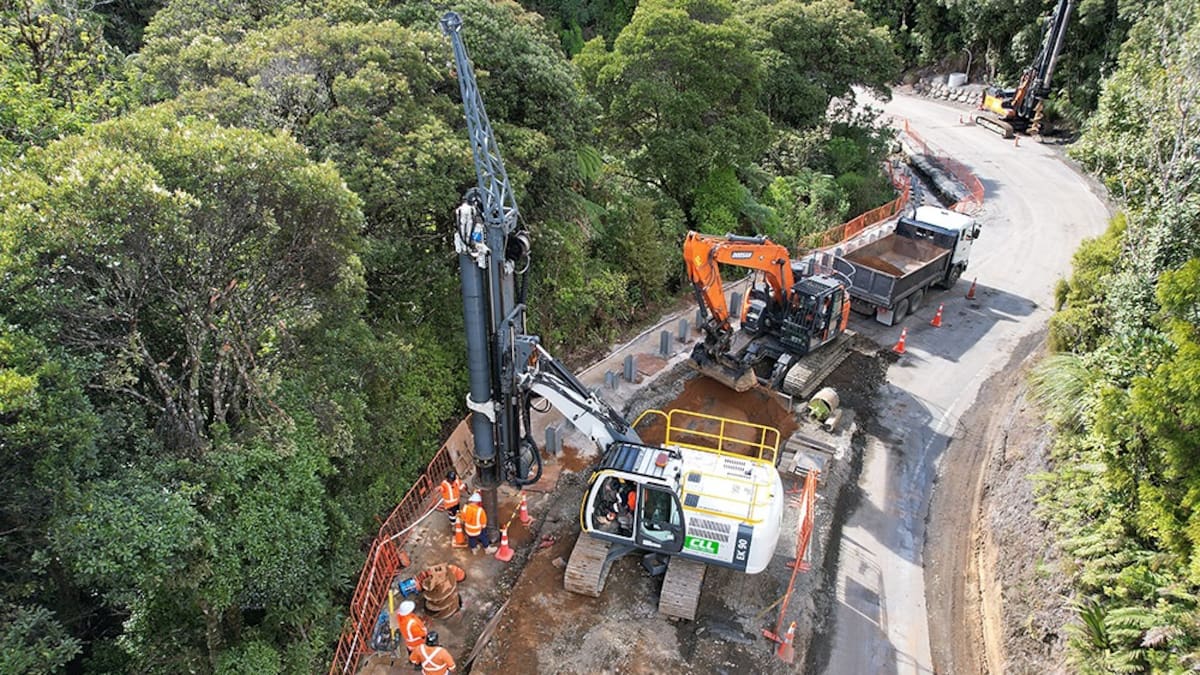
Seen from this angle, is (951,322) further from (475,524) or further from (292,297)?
(292,297)

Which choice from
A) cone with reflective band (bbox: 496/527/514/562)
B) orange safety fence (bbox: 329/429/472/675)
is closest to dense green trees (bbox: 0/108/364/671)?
orange safety fence (bbox: 329/429/472/675)

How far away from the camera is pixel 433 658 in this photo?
33.0 ft

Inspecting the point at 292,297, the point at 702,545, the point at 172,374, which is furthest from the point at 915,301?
the point at 172,374

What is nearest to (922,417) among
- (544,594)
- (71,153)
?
(544,594)

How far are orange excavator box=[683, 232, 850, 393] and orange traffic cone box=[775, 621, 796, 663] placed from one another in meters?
6.65

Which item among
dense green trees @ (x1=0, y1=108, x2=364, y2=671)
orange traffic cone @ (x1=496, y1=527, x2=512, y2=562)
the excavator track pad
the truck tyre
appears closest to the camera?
dense green trees @ (x1=0, y1=108, x2=364, y2=671)

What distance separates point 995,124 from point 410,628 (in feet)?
133

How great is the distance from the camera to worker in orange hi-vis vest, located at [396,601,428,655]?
10.3m

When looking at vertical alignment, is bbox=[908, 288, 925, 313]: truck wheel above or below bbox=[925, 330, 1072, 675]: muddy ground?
above

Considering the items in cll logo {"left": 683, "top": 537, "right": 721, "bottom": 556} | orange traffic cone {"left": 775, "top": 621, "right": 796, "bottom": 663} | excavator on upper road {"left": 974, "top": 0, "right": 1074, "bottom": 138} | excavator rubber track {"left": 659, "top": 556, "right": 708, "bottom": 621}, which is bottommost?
orange traffic cone {"left": 775, "top": 621, "right": 796, "bottom": 663}

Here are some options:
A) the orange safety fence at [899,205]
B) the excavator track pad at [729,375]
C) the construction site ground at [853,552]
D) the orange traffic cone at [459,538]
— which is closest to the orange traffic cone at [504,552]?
the construction site ground at [853,552]

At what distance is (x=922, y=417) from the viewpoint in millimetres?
16828

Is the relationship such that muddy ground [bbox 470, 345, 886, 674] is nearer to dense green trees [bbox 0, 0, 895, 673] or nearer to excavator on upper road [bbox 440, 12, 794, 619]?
excavator on upper road [bbox 440, 12, 794, 619]

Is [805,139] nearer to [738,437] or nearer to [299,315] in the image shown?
[738,437]
